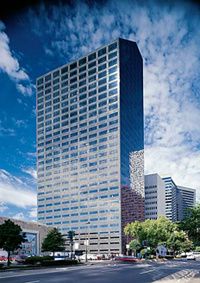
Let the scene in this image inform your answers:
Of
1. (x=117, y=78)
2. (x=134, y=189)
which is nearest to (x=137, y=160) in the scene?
(x=134, y=189)

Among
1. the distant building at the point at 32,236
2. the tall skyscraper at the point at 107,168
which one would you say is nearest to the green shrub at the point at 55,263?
the distant building at the point at 32,236

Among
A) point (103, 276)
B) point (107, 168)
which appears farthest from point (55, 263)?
point (107, 168)

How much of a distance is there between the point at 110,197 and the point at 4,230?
13035cm

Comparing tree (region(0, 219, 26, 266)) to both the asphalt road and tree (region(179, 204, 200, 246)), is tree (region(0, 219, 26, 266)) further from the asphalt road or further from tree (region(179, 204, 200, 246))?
tree (region(179, 204, 200, 246))

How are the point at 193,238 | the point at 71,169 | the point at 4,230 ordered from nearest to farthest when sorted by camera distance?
the point at 193,238
the point at 4,230
the point at 71,169

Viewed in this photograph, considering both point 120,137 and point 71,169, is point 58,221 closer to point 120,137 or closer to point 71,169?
point 71,169

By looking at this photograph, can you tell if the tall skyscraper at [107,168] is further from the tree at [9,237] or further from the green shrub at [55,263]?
the tree at [9,237]

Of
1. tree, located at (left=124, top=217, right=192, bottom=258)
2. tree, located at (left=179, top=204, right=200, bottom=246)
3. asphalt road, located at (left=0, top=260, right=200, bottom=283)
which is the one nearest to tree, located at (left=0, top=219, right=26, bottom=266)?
asphalt road, located at (left=0, top=260, right=200, bottom=283)

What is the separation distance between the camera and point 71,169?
199 metres

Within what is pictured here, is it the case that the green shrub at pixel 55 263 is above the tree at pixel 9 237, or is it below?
below

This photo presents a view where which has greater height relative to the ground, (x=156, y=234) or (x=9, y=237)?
(x=9, y=237)

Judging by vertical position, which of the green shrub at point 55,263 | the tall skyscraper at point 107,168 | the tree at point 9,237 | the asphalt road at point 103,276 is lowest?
the green shrub at point 55,263

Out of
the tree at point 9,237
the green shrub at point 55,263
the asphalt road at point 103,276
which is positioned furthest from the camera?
the green shrub at point 55,263

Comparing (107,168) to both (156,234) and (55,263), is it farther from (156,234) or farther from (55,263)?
(55,263)
